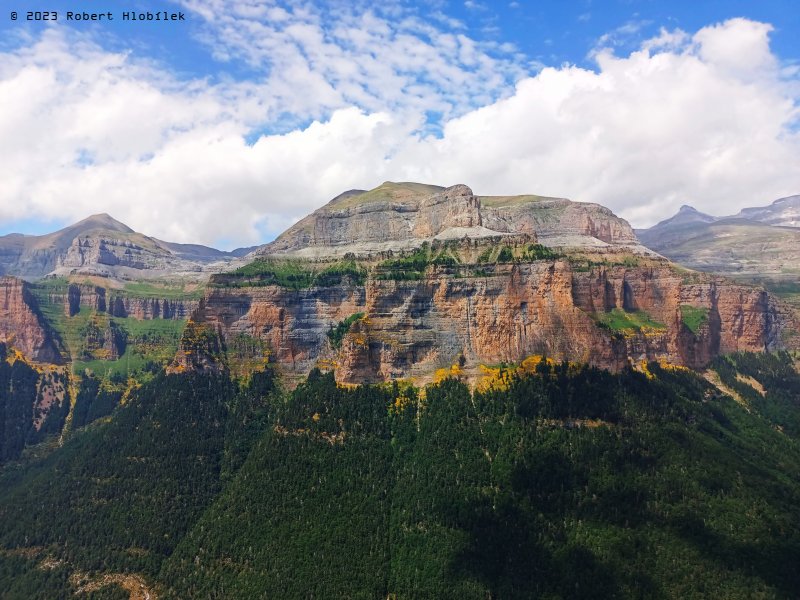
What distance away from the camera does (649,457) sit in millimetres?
114250

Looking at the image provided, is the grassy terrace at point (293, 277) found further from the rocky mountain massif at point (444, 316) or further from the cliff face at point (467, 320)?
the cliff face at point (467, 320)

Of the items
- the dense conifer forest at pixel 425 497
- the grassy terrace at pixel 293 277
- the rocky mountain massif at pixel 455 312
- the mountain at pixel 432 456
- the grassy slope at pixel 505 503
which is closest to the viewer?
the grassy slope at pixel 505 503

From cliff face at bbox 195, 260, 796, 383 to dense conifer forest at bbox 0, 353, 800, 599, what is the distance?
7757mm

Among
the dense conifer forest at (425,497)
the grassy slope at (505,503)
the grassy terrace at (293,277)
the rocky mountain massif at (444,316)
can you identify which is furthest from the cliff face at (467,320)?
the grassy slope at (505,503)

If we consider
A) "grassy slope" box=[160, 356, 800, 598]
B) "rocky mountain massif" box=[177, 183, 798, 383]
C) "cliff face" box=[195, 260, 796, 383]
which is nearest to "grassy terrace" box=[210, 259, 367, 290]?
"rocky mountain massif" box=[177, 183, 798, 383]

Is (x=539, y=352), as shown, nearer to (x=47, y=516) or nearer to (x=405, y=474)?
(x=405, y=474)

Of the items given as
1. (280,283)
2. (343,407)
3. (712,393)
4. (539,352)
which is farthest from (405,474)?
(712,393)

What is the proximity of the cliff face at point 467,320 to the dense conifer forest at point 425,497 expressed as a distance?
7757 mm

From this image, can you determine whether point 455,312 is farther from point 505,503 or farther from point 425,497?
point 505,503

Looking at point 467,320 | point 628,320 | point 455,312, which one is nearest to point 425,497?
point 467,320

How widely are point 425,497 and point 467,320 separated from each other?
166ft

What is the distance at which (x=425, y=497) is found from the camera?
117875 millimetres

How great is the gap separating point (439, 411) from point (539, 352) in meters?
30.2

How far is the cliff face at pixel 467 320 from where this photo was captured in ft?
460
